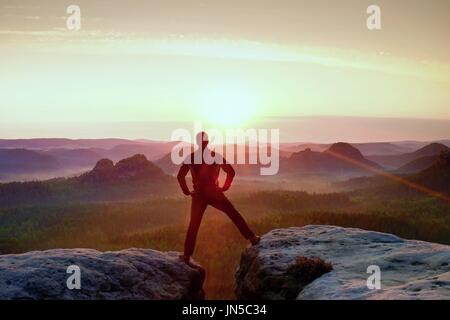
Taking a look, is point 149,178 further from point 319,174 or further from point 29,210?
point 319,174

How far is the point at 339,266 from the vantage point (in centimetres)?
1257

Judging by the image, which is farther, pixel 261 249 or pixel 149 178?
pixel 149 178

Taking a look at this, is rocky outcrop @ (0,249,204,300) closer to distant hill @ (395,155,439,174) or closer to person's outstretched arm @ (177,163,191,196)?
person's outstretched arm @ (177,163,191,196)

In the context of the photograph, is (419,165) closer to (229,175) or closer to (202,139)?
(229,175)

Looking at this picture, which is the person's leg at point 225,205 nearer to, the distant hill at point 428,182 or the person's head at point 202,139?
the person's head at point 202,139

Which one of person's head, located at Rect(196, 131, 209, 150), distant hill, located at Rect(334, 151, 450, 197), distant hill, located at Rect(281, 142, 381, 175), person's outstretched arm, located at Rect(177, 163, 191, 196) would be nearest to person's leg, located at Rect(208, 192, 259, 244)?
person's outstretched arm, located at Rect(177, 163, 191, 196)

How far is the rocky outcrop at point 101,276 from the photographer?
11.5 meters

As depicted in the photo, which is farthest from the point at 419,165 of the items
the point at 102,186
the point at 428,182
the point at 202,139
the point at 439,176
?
the point at 202,139

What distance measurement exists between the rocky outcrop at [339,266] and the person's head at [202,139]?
347 centimetres

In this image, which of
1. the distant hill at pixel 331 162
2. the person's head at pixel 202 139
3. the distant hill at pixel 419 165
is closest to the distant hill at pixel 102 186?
the person's head at pixel 202 139

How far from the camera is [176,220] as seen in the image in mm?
39781

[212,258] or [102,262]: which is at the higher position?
[102,262]

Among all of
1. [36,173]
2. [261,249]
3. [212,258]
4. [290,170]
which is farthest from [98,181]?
[36,173]
